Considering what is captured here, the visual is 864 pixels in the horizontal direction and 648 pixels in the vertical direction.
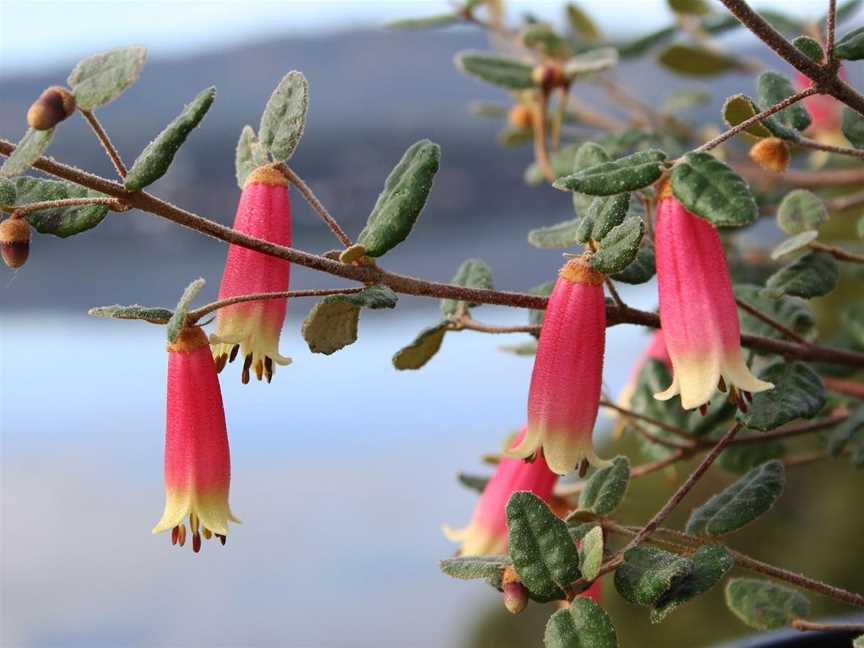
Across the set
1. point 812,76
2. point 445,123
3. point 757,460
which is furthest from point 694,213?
point 445,123

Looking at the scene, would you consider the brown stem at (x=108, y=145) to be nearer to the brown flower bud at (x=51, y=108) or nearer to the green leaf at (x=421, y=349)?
the brown flower bud at (x=51, y=108)

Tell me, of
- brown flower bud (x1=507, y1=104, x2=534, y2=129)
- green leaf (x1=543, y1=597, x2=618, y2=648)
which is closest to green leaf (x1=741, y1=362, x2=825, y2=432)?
green leaf (x1=543, y1=597, x2=618, y2=648)

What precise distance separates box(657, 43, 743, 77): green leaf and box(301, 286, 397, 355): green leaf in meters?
0.58

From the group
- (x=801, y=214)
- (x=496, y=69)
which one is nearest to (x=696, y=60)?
(x=496, y=69)

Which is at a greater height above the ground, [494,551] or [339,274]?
[339,274]

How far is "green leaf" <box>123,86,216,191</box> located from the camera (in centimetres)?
38

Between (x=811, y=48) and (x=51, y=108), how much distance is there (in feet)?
0.93

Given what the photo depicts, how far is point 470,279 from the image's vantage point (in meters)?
0.54

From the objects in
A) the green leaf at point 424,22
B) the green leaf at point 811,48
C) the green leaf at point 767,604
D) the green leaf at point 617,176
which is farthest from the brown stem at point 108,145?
the green leaf at point 424,22

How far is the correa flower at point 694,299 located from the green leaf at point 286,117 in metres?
0.14

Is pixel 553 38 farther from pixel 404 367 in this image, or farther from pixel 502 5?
pixel 404 367

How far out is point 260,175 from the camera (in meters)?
0.45

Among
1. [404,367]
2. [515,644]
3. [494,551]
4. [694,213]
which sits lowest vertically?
[515,644]

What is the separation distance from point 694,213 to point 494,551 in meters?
0.26
